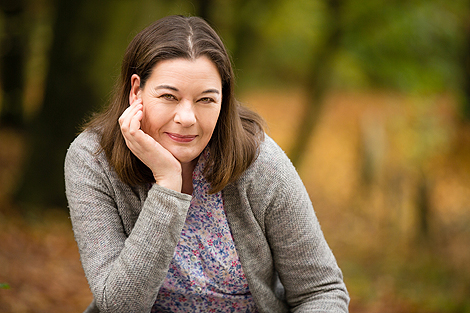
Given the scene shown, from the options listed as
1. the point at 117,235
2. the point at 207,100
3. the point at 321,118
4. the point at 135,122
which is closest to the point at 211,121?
the point at 207,100

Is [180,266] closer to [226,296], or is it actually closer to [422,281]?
[226,296]

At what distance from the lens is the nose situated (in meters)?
1.90

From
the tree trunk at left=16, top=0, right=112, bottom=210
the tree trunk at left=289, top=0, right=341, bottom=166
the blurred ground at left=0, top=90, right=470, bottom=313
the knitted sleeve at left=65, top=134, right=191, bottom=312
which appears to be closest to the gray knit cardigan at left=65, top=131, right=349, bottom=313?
the knitted sleeve at left=65, top=134, right=191, bottom=312

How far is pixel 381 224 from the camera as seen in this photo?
763 centimetres

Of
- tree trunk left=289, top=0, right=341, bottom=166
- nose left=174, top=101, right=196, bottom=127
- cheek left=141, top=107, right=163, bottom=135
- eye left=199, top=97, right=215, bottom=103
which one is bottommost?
tree trunk left=289, top=0, right=341, bottom=166

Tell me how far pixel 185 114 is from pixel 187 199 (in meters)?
0.34

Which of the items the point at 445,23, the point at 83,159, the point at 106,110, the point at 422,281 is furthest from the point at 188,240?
the point at 445,23

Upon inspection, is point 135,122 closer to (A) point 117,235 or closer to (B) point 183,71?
(B) point 183,71

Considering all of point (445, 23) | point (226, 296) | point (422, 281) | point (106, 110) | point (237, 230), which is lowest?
point (422, 281)

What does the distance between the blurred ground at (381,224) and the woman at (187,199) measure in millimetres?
2146

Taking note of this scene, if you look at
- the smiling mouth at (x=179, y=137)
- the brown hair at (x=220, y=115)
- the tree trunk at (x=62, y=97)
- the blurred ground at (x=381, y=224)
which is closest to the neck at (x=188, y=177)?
the brown hair at (x=220, y=115)

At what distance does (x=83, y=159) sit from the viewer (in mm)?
2066

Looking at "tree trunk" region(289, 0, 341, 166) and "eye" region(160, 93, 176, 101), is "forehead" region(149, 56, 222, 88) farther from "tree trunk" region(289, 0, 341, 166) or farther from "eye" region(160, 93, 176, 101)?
"tree trunk" region(289, 0, 341, 166)

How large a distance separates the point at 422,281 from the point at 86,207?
16.1 ft
